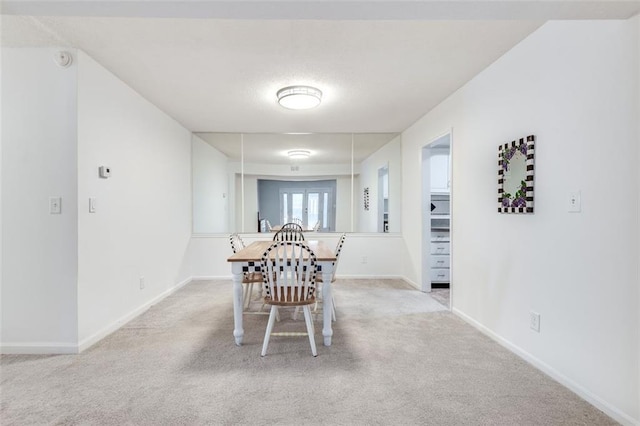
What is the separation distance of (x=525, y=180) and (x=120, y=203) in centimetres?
342

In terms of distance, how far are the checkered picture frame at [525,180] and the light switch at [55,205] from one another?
3.39m

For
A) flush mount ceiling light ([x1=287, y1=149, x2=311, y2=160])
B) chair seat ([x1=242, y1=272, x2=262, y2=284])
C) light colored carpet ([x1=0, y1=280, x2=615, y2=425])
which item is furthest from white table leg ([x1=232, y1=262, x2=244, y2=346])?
flush mount ceiling light ([x1=287, y1=149, x2=311, y2=160])

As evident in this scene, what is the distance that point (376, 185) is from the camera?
5539 mm

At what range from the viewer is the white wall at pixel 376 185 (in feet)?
17.0

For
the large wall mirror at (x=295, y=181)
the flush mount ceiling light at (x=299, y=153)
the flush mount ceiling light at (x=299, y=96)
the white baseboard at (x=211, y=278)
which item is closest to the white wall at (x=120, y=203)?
the white baseboard at (x=211, y=278)

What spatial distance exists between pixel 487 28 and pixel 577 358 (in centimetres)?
214

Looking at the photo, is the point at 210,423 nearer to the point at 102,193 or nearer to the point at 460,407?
the point at 460,407

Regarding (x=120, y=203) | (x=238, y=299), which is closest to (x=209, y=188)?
(x=120, y=203)

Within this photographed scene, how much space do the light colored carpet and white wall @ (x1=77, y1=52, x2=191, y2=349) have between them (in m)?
0.42

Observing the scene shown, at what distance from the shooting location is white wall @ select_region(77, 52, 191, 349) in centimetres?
251

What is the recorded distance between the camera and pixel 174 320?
3.14m

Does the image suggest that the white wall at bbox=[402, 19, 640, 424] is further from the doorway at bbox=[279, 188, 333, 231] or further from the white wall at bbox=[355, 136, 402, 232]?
the doorway at bbox=[279, 188, 333, 231]

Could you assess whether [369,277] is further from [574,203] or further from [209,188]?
[574,203]

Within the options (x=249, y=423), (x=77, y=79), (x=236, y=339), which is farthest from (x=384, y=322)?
(x=77, y=79)
